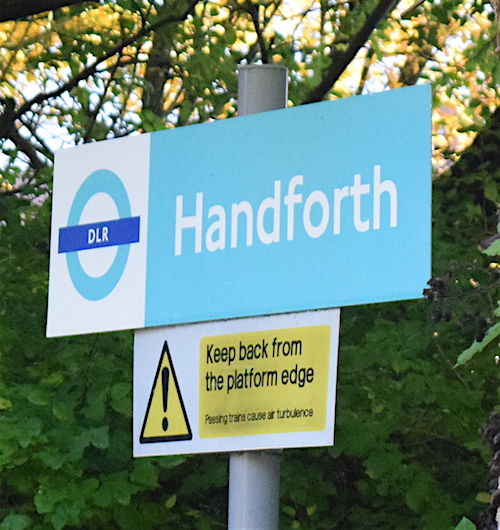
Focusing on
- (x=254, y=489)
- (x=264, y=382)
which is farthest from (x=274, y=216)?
(x=254, y=489)

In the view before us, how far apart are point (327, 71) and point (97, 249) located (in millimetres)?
4498

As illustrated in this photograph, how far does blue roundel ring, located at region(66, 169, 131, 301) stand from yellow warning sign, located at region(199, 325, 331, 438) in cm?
35

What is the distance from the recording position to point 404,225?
2.71 m

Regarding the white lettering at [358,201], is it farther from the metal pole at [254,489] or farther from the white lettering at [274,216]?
the metal pole at [254,489]

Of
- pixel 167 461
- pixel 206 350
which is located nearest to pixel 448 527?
pixel 167 461

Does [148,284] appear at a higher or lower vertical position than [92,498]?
higher

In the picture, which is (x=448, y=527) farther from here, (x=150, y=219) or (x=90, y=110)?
(x=90, y=110)

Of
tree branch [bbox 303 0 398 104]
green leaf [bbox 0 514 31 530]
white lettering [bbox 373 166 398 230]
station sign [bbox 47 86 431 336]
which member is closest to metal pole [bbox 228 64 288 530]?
station sign [bbox 47 86 431 336]

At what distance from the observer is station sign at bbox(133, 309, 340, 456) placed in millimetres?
2824

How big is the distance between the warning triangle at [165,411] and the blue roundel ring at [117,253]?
0.27 metres

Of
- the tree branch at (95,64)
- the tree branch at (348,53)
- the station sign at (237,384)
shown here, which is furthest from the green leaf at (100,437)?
the tree branch at (348,53)

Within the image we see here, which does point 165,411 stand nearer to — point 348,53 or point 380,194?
point 380,194

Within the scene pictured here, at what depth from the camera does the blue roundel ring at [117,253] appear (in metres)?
3.29

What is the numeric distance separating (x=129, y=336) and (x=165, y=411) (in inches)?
120
